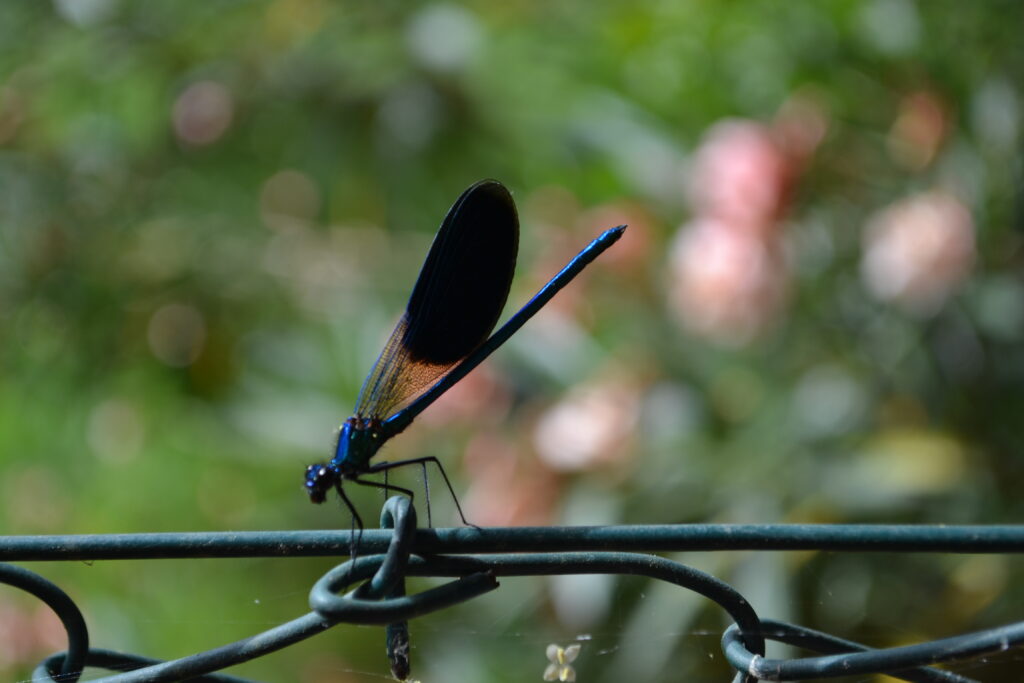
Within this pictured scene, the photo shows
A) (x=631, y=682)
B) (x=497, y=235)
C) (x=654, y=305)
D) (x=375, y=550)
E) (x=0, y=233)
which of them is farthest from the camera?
(x=0, y=233)

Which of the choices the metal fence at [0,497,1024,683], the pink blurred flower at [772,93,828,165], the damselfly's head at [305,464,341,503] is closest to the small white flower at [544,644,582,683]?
the metal fence at [0,497,1024,683]

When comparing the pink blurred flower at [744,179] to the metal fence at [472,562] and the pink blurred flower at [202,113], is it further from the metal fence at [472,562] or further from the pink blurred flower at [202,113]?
the metal fence at [472,562]

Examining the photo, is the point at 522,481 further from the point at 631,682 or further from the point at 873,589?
the point at 873,589

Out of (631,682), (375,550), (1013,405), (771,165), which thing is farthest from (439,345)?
(1013,405)

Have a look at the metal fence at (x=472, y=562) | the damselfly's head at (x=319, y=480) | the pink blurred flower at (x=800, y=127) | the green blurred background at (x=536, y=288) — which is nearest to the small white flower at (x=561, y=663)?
the metal fence at (x=472, y=562)

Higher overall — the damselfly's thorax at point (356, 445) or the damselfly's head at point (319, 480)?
the damselfly's thorax at point (356, 445)

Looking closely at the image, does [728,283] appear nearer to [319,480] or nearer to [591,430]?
[591,430]

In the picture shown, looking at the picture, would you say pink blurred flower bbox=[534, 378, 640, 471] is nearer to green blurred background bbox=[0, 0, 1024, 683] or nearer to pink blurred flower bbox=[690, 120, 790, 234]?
green blurred background bbox=[0, 0, 1024, 683]
